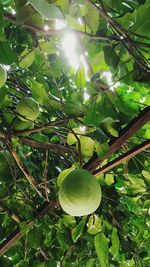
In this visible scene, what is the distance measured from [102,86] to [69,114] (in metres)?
0.21

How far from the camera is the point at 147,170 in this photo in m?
1.48

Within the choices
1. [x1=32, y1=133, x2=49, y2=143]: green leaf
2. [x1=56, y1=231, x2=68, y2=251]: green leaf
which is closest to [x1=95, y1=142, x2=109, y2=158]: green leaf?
[x1=32, y1=133, x2=49, y2=143]: green leaf

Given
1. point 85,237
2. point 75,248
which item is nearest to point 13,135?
point 85,237

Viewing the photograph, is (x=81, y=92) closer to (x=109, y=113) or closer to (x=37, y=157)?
(x=109, y=113)

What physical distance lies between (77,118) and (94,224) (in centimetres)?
52

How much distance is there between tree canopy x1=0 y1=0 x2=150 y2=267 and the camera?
1.03m

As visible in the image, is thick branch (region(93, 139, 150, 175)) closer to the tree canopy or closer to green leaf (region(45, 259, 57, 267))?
the tree canopy

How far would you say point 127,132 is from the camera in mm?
1176

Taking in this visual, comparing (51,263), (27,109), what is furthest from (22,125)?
(51,263)

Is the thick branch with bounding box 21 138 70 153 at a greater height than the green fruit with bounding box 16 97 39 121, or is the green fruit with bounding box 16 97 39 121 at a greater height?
→ the green fruit with bounding box 16 97 39 121

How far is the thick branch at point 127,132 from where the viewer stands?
3.70ft

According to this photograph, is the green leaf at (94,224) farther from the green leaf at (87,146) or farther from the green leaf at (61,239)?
the green leaf at (87,146)

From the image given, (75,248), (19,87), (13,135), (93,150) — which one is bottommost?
(75,248)

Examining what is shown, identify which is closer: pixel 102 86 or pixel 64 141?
pixel 102 86
